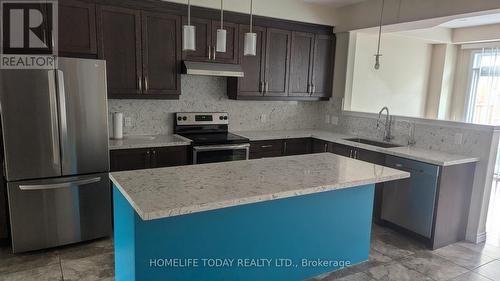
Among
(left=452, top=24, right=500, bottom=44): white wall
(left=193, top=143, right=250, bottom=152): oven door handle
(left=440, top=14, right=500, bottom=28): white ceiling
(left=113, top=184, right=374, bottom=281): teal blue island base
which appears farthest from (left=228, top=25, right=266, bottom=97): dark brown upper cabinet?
(left=452, top=24, right=500, bottom=44): white wall

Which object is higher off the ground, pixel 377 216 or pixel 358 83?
pixel 358 83

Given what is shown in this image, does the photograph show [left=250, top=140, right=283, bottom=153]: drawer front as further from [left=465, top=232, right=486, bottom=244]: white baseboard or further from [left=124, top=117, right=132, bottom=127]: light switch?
[left=465, top=232, right=486, bottom=244]: white baseboard

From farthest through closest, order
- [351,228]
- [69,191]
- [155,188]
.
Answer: [69,191], [351,228], [155,188]

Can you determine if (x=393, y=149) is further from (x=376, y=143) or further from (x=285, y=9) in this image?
(x=285, y=9)

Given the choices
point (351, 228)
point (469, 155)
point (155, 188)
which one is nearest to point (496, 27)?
point (469, 155)

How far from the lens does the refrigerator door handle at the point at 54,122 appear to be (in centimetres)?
288

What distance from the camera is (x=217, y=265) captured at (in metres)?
2.14

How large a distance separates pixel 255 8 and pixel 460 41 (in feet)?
12.1

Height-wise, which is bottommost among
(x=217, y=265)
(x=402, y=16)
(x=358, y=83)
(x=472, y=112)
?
(x=217, y=265)

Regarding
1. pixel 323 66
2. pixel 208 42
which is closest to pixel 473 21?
pixel 323 66

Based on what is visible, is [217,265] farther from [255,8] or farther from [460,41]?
[460,41]

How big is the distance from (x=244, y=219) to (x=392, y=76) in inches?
172

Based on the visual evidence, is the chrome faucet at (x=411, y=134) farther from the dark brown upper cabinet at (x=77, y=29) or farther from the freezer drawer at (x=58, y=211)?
the dark brown upper cabinet at (x=77, y=29)

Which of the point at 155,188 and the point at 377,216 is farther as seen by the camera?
the point at 377,216
